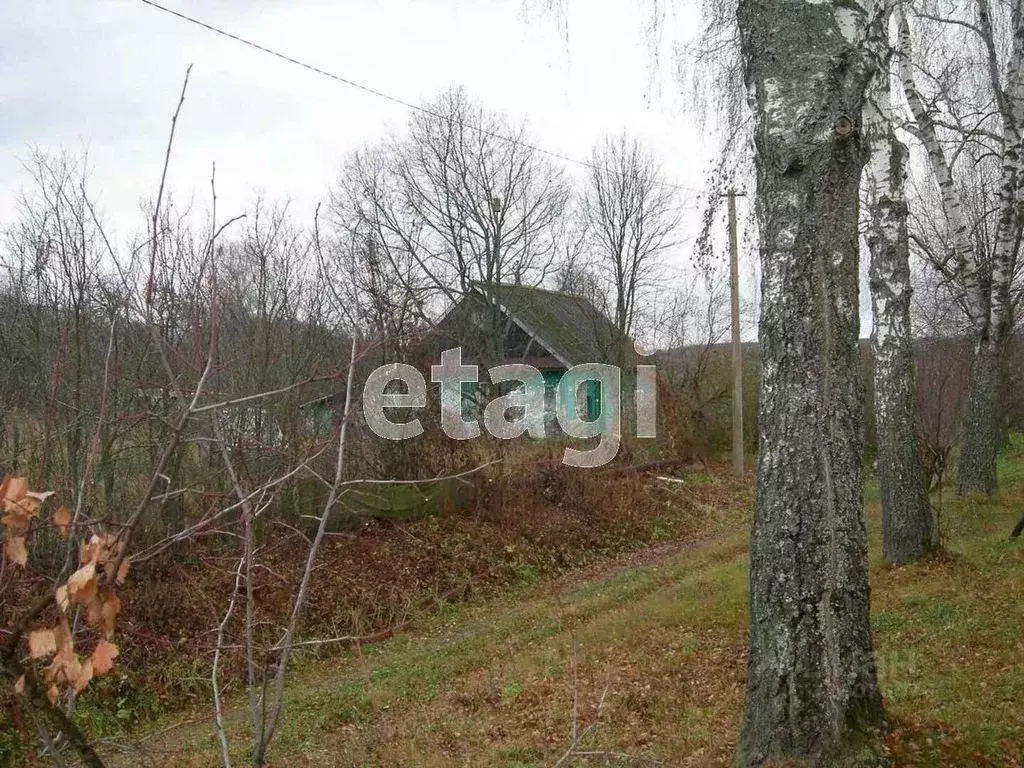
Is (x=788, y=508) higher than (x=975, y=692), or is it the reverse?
(x=788, y=508)

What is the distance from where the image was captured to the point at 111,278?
373 inches

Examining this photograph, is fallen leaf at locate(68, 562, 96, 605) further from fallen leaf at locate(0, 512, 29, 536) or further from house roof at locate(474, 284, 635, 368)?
house roof at locate(474, 284, 635, 368)

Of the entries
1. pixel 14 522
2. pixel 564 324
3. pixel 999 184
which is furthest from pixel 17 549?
pixel 564 324

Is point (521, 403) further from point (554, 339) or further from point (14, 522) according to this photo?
point (14, 522)

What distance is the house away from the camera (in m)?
21.5

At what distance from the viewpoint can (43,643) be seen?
5.25ft

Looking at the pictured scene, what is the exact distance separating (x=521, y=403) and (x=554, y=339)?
5455mm

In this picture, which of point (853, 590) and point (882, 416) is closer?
point (853, 590)

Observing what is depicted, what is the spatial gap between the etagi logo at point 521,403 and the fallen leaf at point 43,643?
35.6 feet

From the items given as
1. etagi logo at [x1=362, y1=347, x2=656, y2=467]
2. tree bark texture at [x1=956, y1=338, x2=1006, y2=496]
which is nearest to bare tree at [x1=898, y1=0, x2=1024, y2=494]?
tree bark texture at [x1=956, y1=338, x2=1006, y2=496]

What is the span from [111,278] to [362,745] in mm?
6050

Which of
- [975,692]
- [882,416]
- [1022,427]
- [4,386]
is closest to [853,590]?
[975,692]

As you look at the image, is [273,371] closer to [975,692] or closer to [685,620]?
[685,620]

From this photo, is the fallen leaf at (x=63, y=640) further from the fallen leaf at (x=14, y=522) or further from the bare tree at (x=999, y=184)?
the bare tree at (x=999, y=184)
